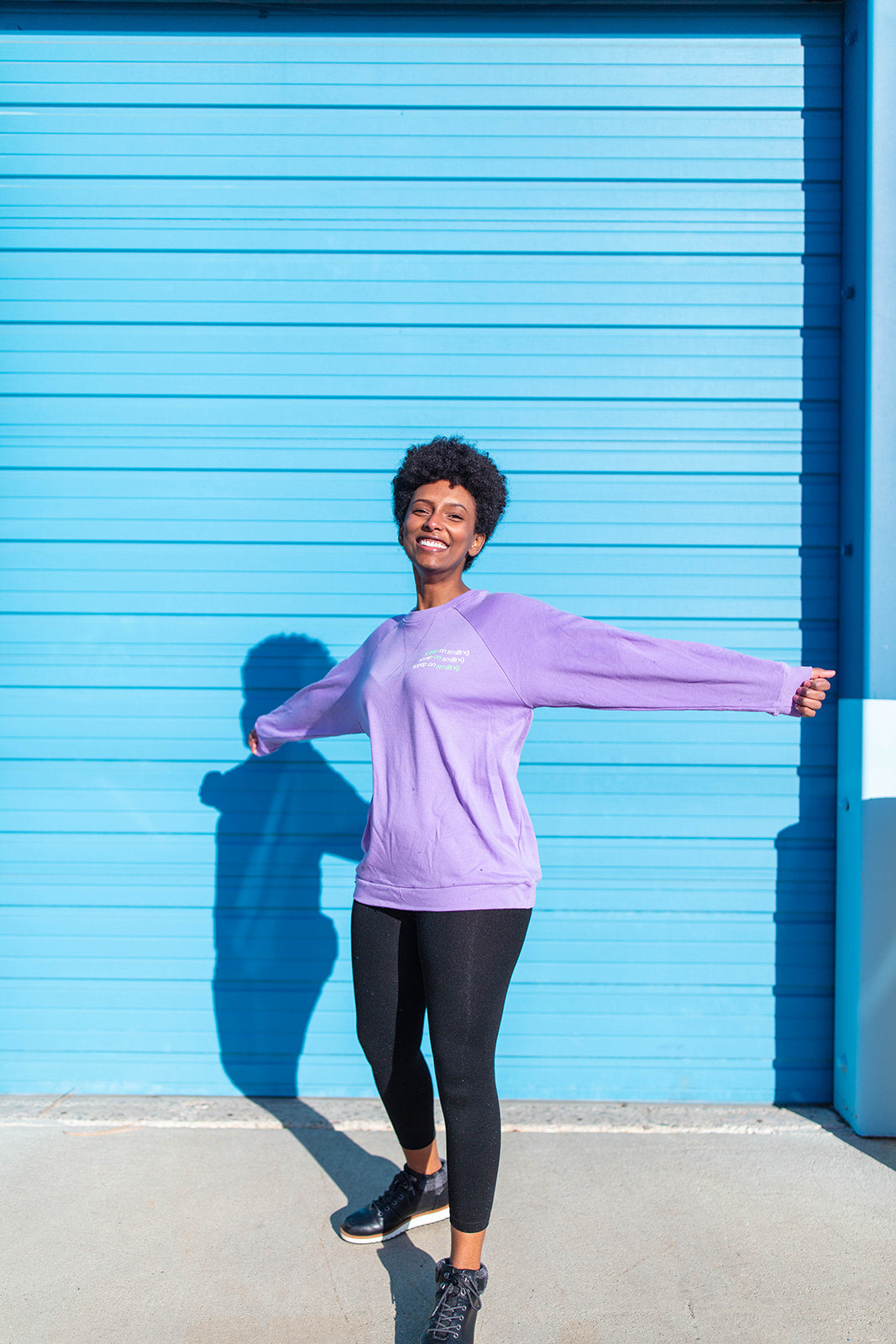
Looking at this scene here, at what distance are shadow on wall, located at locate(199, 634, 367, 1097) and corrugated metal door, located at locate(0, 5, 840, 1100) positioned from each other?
1 cm

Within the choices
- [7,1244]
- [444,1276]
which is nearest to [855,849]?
[444,1276]

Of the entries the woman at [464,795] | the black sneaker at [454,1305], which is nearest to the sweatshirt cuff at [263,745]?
the woman at [464,795]

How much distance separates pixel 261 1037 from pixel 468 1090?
1.35m

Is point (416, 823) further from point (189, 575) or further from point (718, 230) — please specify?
point (718, 230)

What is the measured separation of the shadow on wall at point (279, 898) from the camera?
294cm

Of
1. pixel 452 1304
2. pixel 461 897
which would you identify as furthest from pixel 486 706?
pixel 452 1304

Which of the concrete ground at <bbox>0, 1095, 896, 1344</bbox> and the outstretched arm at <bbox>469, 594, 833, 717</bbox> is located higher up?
the outstretched arm at <bbox>469, 594, 833, 717</bbox>

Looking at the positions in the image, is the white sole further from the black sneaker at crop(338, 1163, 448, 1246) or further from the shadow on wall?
the shadow on wall

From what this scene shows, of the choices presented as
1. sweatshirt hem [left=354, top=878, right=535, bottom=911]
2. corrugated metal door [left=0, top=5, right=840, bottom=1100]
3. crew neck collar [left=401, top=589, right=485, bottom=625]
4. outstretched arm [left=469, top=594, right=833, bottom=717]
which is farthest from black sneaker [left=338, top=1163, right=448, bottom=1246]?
crew neck collar [left=401, top=589, right=485, bottom=625]

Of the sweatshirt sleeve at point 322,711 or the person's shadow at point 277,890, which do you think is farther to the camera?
the person's shadow at point 277,890

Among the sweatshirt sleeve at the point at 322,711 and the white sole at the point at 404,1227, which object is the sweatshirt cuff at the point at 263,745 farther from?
the white sole at the point at 404,1227

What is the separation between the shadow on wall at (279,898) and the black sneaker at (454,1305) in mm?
1190

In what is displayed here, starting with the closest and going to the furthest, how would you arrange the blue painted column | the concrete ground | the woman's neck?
1. the concrete ground
2. the woman's neck
3. the blue painted column

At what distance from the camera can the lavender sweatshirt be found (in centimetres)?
185
